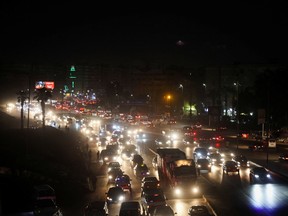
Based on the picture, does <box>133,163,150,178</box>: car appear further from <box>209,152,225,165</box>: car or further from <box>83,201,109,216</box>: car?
<box>83,201,109,216</box>: car

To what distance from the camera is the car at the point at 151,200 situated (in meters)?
23.5

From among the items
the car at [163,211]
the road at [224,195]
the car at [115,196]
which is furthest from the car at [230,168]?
the car at [163,211]

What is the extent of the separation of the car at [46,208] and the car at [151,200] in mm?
4417

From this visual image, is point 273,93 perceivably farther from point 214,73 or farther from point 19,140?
point 214,73

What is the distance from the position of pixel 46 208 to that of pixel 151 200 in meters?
5.48

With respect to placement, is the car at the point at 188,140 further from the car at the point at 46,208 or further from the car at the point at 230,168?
the car at the point at 46,208

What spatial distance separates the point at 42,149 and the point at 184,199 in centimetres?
2603

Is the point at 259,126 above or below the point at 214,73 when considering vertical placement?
below

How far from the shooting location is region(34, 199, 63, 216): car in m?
23.0

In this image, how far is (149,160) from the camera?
50406mm

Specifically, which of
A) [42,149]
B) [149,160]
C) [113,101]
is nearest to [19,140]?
[42,149]

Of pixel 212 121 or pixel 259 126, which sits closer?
pixel 259 126

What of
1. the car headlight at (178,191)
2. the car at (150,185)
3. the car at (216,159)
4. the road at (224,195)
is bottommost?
the road at (224,195)

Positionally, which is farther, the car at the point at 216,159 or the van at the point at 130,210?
the car at the point at 216,159
